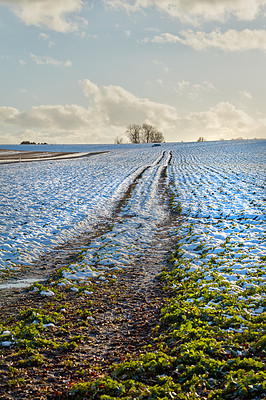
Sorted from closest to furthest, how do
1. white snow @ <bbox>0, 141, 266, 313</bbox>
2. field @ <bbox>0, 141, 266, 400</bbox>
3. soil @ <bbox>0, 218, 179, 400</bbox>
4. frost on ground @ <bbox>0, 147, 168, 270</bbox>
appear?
field @ <bbox>0, 141, 266, 400</bbox>
soil @ <bbox>0, 218, 179, 400</bbox>
white snow @ <bbox>0, 141, 266, 313</bbox>
frost on ground @ <bbox>0, 147, 168, 270</bbox>

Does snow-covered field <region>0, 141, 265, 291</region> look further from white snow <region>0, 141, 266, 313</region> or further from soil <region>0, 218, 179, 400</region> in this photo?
soil <region>0, 218, 179, 400</region>

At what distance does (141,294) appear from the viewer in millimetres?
10531

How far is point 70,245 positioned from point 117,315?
7383 mm

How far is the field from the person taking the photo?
6.01 meters

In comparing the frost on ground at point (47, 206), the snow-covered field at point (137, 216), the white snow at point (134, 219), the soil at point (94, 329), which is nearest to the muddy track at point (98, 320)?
the soil at point (94, 329)

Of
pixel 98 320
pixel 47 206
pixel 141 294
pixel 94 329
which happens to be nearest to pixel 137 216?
pixel 47 206

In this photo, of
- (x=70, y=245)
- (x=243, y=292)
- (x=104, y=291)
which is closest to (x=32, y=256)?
(x=70, y=245)

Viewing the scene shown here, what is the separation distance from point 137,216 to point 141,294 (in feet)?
34.7

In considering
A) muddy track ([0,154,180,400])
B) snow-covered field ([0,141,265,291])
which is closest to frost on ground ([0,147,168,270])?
snow-covered field ([0,141,265,291])

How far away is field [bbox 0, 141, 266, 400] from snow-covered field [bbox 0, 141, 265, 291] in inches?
3.5

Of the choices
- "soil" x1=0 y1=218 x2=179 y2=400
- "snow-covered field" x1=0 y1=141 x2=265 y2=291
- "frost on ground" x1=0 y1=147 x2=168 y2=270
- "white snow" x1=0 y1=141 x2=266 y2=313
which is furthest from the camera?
"frost on ground" x1=0 y1=147 x2=168 y2=270

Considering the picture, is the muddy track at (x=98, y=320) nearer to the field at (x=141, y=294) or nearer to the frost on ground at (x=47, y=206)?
the field at (x=141, y=294)

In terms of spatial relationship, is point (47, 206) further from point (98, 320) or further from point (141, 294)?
point (98, 320)

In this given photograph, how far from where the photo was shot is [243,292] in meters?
9.37
